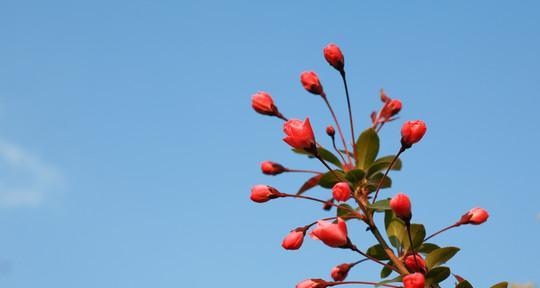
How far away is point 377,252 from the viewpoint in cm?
324

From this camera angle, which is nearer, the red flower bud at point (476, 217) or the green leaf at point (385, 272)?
the red flower bud at point (476, 217)

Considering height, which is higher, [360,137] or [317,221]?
[360,137]

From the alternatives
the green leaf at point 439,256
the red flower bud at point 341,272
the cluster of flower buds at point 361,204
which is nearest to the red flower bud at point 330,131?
the cluster of flower buds at point 361,204

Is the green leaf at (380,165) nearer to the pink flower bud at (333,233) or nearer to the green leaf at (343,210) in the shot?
the green leaf at (343,210)

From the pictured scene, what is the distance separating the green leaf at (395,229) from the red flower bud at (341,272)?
0.95 ft

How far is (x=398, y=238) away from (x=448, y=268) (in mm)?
358

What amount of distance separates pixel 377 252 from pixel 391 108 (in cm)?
99

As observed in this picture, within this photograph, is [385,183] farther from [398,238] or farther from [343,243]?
[343,243]

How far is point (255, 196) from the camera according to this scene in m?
3.46

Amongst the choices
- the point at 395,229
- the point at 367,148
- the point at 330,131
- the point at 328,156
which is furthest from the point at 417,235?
the point at 330,131

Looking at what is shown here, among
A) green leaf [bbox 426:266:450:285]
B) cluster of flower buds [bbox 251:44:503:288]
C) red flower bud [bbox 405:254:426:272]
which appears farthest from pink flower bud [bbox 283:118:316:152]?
green leaf [bbox 426:266:450:285]

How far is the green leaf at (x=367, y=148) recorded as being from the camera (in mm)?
3305

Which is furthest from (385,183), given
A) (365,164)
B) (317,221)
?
(317,221)

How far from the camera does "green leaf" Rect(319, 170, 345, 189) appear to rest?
3.30 m
